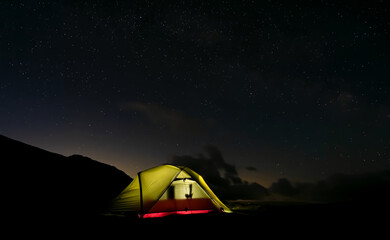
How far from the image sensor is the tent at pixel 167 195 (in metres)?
9.48

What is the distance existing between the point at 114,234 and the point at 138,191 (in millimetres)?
4215

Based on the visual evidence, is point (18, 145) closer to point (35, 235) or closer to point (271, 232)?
point (35, 235)

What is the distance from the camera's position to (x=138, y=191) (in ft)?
32.4

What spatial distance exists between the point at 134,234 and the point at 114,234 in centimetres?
44

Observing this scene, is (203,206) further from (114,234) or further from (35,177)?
(35,177)

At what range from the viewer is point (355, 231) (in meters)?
5.77

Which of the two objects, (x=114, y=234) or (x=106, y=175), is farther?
(x=106, y=175)

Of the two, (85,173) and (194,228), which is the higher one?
(85,173)

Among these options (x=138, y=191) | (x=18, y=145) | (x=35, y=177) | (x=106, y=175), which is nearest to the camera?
(x=138, y=191)

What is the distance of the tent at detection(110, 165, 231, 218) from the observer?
9.48m

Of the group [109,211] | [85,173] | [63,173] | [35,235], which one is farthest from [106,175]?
[35,235]

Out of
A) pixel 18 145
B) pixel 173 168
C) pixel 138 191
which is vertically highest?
pixel 18 145

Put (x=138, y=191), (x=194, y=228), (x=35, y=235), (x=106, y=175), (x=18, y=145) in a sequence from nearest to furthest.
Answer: (x=35, y=235) → (x=194, y=228) → (x=138, y=191) → (x=18, y=145) → (x=106, y=175)

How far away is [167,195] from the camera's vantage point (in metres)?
9.95
